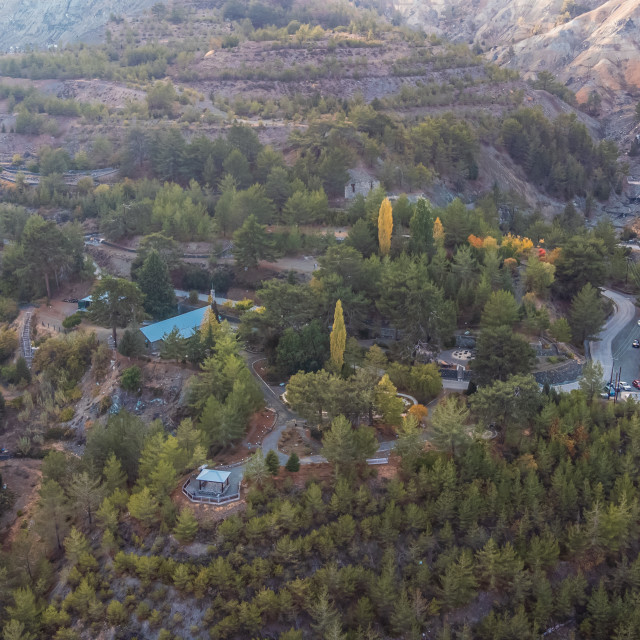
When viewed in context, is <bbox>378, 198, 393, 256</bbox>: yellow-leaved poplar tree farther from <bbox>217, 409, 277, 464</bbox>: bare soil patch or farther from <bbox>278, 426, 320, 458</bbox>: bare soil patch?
<bbox>278, 426, 320, 458</bbox>: bare soil patch

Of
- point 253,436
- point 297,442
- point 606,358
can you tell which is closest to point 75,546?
point 253,436

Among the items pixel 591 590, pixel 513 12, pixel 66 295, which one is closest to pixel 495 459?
pixel 591 590

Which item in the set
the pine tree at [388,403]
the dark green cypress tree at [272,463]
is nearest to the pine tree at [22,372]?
the dark green cypress tree at [272,463]

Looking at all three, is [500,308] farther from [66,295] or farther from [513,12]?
[513,12]

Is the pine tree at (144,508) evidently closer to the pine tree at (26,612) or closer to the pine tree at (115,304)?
the pine tree at (26,612)

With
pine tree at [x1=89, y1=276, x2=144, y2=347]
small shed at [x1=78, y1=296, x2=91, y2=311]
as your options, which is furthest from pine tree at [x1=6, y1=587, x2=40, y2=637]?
small shed at [x1=78, y1=296, x2=91, y2=311]

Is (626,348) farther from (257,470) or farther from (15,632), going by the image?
(15,632)
